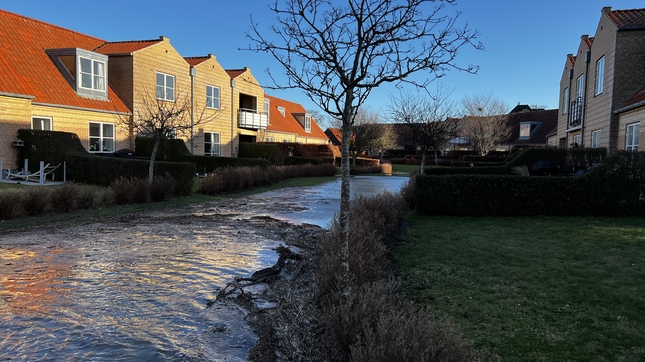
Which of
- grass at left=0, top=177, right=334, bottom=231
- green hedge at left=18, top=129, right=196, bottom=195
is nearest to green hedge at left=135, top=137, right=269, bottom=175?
green hedge at left=18, top=129, right=196, bottom=195

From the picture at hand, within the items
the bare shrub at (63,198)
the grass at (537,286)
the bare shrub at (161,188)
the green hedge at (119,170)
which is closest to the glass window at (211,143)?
the green hedge at (119,170)

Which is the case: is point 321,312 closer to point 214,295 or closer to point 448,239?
point 214,295

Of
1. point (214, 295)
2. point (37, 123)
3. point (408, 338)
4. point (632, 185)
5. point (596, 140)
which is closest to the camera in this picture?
point (408, 338)

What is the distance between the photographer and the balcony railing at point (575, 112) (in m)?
22.5

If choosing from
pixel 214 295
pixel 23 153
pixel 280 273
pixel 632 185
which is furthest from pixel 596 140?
pixel 23 153

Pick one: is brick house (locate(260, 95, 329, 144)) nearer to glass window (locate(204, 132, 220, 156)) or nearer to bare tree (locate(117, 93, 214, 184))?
glass window (locate(204, 132, 220, 156))

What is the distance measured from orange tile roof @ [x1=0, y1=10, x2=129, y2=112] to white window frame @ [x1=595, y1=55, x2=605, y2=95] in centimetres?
2352

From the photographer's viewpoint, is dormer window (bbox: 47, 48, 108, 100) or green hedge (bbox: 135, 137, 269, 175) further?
green hedge (bbox: 135, 137, 269, 175)

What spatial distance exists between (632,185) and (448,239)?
615cm

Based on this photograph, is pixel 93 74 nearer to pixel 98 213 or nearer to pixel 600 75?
pixel 98 213

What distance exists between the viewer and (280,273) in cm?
611

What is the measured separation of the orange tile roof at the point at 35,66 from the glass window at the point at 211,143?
779cm

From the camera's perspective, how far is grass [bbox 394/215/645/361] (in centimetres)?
376

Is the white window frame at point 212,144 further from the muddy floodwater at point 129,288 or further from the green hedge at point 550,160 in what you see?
the muddy floodwater at point 129,288
